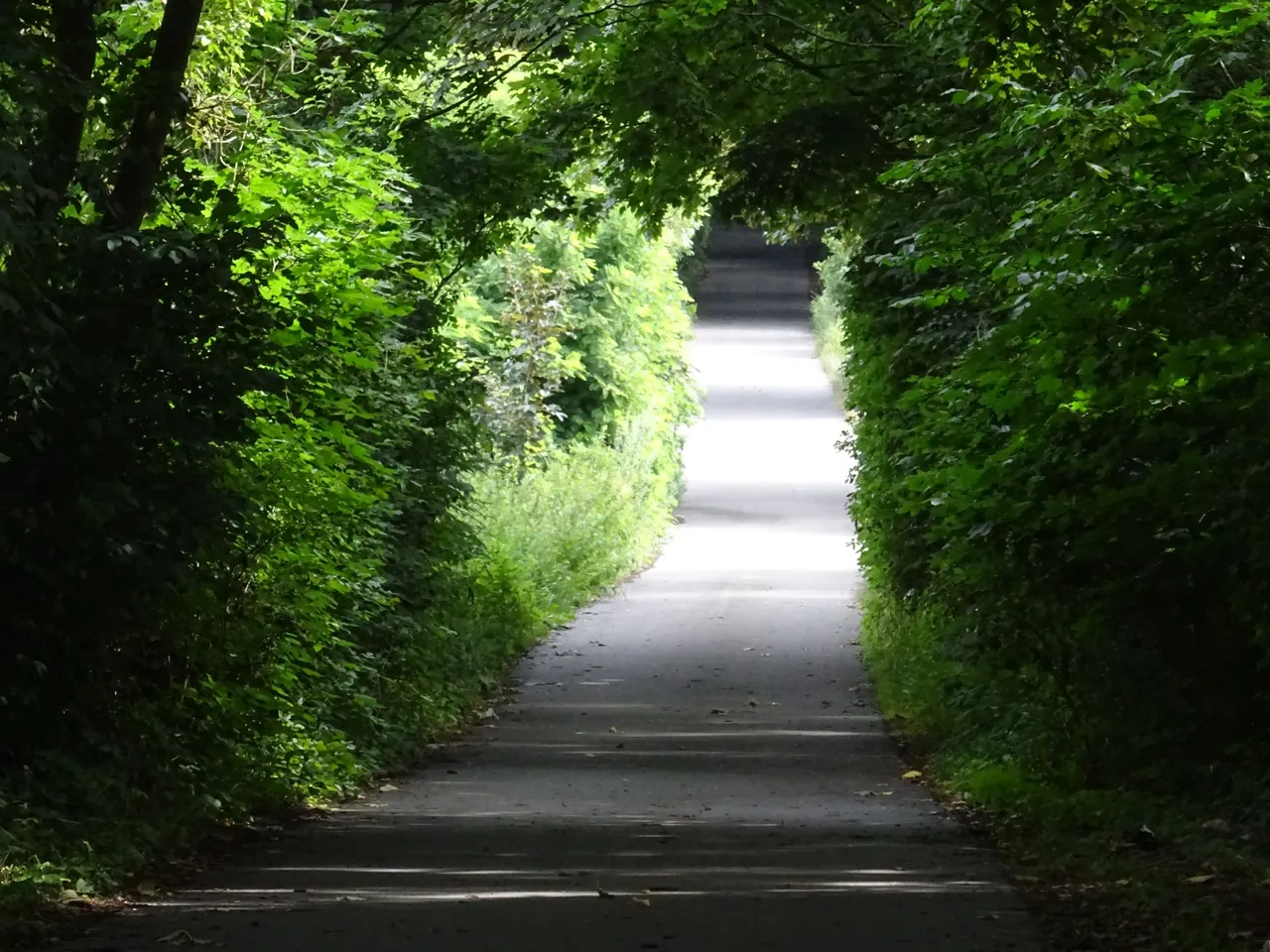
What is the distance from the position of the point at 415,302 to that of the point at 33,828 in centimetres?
786

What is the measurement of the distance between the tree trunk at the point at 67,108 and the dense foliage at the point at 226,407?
0.07ft

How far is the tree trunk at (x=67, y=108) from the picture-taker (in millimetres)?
9609

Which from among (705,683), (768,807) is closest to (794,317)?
A: (705,683)

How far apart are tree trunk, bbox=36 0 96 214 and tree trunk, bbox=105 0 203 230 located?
0.91 ft

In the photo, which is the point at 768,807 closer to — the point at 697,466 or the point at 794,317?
the point at 697,466

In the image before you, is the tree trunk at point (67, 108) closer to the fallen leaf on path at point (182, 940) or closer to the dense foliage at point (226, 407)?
the dense foliage at point (226, 407)

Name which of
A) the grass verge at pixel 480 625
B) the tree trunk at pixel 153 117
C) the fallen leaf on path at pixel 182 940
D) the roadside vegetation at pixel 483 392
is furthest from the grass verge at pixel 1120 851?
the tree trunk at pixel 153 117

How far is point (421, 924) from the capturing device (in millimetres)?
7910

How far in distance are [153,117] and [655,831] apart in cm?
493

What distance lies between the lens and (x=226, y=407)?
393 inches

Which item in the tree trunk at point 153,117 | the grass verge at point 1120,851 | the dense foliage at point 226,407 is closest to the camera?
the grass verge at point 1120,851

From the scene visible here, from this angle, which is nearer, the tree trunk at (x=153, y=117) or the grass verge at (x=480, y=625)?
the grass verge at (x=480, y=625)

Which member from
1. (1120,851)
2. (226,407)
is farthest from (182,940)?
(1120,851)

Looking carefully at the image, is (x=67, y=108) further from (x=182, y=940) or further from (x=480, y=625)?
(x=480, y=625)
